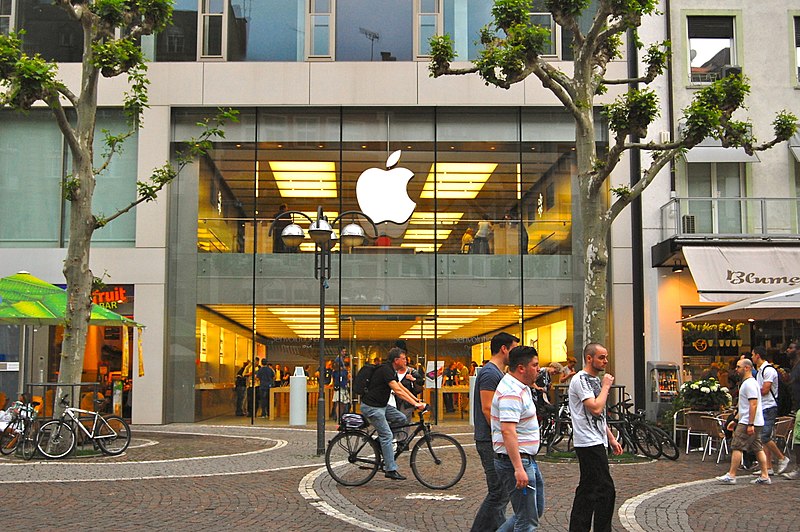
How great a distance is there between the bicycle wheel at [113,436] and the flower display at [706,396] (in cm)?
959

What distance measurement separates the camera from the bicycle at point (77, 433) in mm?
14609

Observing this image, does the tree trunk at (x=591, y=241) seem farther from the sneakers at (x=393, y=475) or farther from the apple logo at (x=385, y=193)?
the apple logo at (x=385, y=193)

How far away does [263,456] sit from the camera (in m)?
15.0

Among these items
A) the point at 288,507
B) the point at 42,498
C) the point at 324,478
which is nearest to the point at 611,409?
the point at 324,478

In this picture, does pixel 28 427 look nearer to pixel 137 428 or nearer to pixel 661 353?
pixel 137 428

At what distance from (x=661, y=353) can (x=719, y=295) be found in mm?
2497

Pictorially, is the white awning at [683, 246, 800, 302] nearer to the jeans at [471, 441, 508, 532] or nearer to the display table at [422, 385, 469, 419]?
the display table at [422, 385, 469, 419]

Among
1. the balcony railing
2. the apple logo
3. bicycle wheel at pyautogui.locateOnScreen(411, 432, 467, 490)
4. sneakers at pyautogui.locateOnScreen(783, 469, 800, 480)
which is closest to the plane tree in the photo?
bicycle wheel at pyautogui.locateOnScreen(411, 432, 467, 490)

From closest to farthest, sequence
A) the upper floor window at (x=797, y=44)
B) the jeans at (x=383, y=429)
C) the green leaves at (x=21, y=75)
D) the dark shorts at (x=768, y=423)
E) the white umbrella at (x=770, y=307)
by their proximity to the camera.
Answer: the jeans at (x=383, y=429)
the dark shorts at (x=768, y=423)
the green leaves at (x=21, y=75)
the white umbrella at (x=770, y=307)
the upper floor window at (x=797, y=44)

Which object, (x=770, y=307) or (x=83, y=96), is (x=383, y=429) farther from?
(x=83, y=96)

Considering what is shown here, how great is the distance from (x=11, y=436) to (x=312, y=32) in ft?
39.7

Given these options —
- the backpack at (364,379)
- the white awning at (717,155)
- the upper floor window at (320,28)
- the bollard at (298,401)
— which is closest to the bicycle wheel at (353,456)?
the backpack at (364,379)

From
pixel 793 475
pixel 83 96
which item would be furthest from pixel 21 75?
pixel 793 475

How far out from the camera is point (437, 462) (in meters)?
11.3
